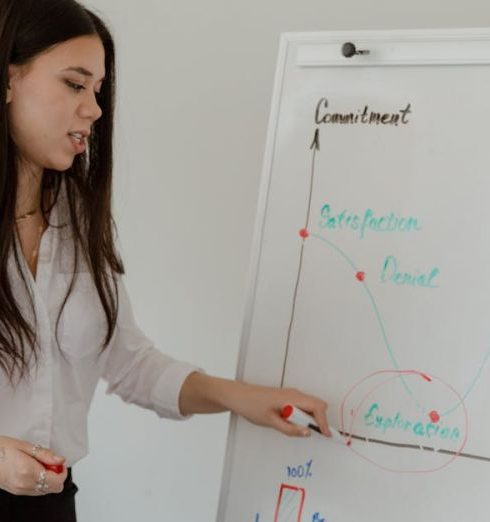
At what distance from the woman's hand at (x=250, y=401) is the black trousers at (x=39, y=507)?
0.24 meters

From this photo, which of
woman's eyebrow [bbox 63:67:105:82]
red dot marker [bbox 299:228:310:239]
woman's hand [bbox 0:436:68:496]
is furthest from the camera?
red dot marker [bbox 299:228:310:239]

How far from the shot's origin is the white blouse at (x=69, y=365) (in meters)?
1.23

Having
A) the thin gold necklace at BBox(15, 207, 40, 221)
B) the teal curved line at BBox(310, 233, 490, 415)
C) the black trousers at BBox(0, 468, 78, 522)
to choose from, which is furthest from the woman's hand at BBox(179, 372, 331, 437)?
the thin gold necklace at BBox(15, 207, 40, 221)

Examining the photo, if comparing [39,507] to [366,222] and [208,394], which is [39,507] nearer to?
[208,394]

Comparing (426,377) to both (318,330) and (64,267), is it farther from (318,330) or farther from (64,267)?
(64,267)

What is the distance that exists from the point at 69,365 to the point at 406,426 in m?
0.52

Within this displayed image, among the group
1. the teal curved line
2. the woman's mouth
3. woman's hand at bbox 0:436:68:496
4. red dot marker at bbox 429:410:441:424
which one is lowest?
woman's hand at bbox 0:436:68:496

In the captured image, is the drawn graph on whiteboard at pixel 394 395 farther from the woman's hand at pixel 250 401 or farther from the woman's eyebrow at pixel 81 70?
the woman's eyebrow at pixel 81 70

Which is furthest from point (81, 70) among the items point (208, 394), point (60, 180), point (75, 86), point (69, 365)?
point (208, 394)

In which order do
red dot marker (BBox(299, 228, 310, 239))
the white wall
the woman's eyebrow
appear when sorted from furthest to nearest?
the white wall → red dot marker (BBox(299, 228, 310, 239)) → the woman's eyebrow

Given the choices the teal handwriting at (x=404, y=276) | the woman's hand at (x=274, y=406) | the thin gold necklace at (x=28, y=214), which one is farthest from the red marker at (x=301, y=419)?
the thin gold necklace at (x=28, y=214)

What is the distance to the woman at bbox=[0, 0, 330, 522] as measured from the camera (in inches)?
44.7

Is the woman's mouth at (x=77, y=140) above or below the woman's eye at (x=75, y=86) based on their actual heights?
below

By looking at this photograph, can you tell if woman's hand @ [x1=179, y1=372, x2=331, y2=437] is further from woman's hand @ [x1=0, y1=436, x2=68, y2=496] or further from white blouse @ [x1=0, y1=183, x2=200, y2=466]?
woman's hand @ [x1=0, y1=436, x2=68, y2=496]
